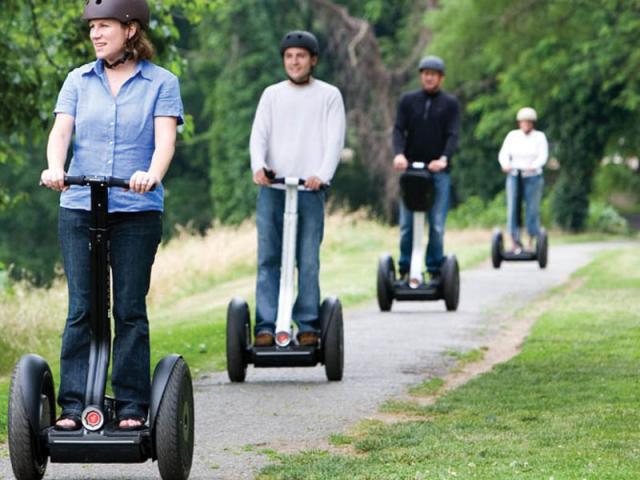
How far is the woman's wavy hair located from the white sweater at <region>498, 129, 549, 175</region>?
14539mm

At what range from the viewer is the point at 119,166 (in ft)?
21.3

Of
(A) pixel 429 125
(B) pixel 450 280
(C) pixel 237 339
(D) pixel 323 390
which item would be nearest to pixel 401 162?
(A) pixel 429 125

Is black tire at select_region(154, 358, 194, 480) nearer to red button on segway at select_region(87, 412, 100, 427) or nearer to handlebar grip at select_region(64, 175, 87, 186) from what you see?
red button on segway at select_region(87, 412, 100, 427)

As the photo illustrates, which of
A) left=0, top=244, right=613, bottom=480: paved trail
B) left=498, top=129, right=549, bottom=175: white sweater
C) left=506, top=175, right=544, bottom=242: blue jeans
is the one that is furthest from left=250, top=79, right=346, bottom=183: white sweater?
left=506, top=175, right=544, bottom=242: blue jeans

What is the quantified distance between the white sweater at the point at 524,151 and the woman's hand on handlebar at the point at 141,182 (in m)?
15.0

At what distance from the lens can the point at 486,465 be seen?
6781 mm

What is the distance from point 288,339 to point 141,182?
396 cm

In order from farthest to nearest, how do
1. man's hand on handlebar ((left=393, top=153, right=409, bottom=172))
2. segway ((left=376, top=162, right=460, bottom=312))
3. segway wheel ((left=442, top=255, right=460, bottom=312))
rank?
segway wheel ((left=442, top=255, right=460, bottom=312)) < segway ((left=376, top=162, right=460, bottom=312)) < man's hand on handlebar ((left=393, top=153, right=409, bottom=172))

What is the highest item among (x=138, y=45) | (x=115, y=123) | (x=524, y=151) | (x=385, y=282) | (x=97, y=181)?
(x=138, y=45)

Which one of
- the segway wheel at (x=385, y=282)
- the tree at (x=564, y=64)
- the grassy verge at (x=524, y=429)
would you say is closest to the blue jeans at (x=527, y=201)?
the segway wheel at (x=385, y=282)

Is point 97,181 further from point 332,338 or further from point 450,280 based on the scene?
point 450,280

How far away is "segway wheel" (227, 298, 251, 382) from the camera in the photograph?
9.85 m

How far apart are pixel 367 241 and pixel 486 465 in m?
22.1

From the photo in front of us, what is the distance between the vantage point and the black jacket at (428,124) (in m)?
14.3
